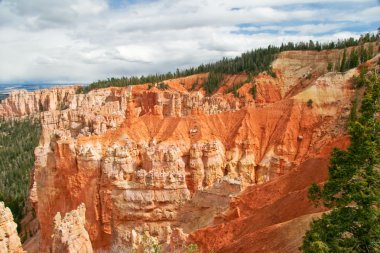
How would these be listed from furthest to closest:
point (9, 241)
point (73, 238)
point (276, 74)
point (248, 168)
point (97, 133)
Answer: point (276, 74)
point (248, 168)
point (97, 133)
point (73, 238)
point (9, 241)

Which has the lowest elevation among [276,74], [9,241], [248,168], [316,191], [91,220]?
[91,220]

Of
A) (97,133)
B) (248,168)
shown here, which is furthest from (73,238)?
(248,168)

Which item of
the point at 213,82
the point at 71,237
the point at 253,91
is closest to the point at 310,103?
the point at 253,91

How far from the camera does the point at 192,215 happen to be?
116ft

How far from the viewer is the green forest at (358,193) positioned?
11586 mm

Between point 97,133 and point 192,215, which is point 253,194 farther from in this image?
point 97,133

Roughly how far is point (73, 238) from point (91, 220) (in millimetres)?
19445

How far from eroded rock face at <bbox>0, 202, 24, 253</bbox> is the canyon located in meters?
0.05

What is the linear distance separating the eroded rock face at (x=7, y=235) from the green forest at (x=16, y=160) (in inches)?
1830

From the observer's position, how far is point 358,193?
11680 millimetres

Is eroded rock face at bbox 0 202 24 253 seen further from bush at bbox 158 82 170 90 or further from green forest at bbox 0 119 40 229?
bush at bbox 158 82 170 90

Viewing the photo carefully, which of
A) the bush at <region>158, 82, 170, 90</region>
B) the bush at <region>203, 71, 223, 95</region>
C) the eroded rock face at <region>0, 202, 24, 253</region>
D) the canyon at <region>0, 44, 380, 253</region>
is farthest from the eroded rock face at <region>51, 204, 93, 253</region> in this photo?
the bush at <region>203, 71, 223, 95</region>

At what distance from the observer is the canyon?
2328 cm

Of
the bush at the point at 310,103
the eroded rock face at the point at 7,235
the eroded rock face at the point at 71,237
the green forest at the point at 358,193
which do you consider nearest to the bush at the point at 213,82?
the bush at the point at 310,103
